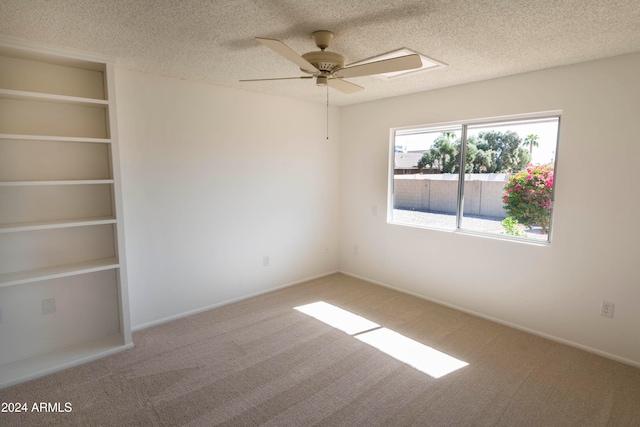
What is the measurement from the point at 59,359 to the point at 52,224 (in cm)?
108

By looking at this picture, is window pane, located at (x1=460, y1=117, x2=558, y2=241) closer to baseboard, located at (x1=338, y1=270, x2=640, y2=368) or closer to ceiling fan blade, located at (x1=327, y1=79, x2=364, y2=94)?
baseboard, located at (x1=338, y1=270, x2=640, y2=368)

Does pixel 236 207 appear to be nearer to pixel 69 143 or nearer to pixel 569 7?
pixel 69 143

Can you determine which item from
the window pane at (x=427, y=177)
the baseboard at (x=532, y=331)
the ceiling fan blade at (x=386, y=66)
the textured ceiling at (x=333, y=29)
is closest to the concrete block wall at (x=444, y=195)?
the window pane at (x=427, y=177)

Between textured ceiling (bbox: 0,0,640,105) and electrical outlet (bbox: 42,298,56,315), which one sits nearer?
textured ceiling (bbox: 0,0,640,105)

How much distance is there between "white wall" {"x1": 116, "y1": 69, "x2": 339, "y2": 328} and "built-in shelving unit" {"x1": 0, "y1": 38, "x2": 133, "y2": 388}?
0.78ft

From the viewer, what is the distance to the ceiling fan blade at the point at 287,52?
5.89 ft

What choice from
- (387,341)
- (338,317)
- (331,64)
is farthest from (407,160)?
(331,64)

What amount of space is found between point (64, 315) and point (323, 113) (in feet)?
11.8

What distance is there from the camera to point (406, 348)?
116 inches

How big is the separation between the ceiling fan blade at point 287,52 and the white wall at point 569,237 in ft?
6.87

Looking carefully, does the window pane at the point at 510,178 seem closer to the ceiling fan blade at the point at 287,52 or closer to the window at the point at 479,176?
the window at the point at 479,176

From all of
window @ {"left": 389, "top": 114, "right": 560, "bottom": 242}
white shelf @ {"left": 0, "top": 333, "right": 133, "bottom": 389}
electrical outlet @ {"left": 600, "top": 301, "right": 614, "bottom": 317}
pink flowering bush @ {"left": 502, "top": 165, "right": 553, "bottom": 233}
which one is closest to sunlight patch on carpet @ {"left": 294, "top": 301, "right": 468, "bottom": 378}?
electrical outlet @ {"left": 600, "top": 301, "right": 614, "bottom": 317}

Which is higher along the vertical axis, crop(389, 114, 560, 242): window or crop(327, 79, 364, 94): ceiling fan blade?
crop(327, 79, 364, 94): ceiling fan blade

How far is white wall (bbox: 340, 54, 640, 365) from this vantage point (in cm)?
267
